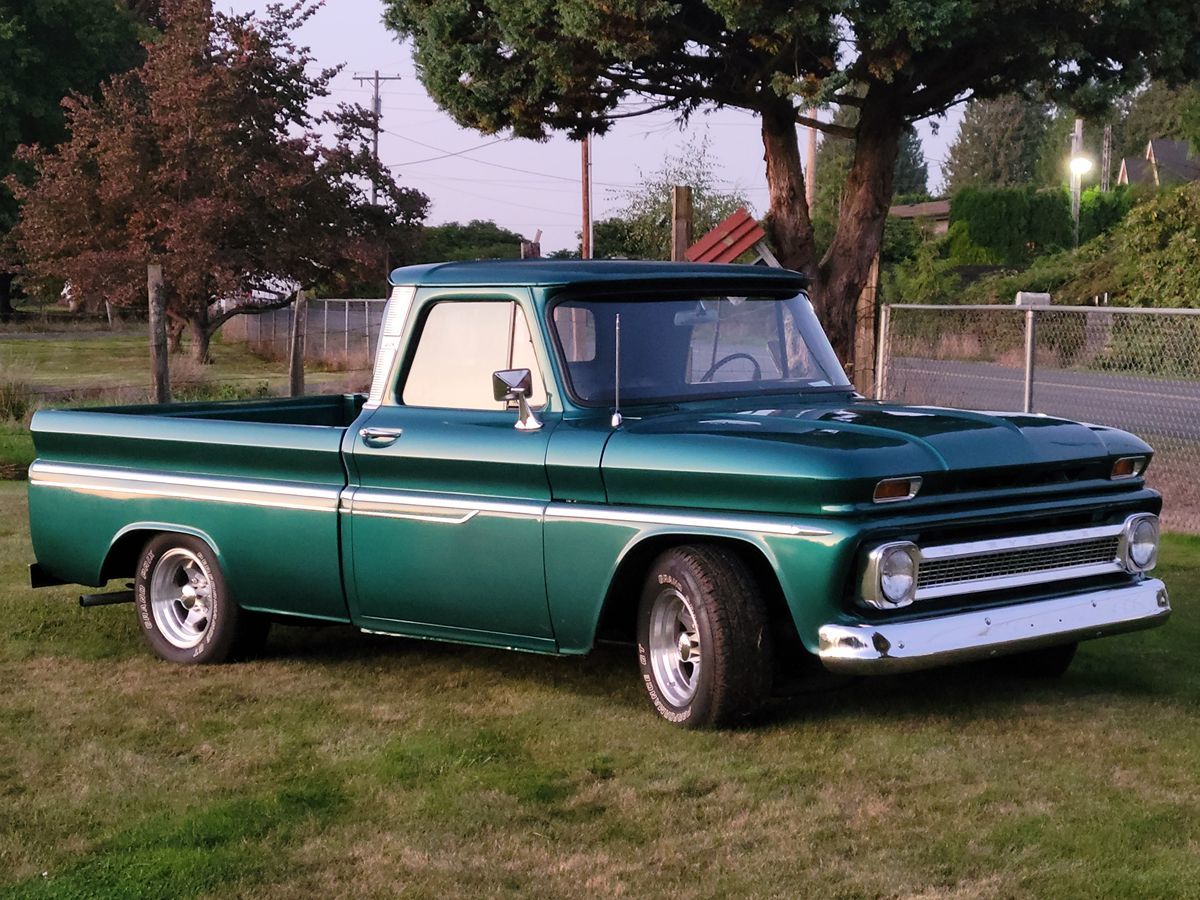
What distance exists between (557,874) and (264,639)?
3419mm

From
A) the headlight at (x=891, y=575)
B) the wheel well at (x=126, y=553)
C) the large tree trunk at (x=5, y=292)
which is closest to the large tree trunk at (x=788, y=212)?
the wheel well at (x=126, y=553)

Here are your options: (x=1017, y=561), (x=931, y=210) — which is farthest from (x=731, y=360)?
(x=931, y=210)

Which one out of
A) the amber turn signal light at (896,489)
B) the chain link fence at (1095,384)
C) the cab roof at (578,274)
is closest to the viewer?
the amber turn signal light at (896,489)

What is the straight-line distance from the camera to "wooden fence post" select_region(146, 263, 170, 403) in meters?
16.5

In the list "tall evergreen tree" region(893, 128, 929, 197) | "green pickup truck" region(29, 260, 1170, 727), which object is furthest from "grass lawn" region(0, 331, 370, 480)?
"tall evergreen tree" region(893, 128, 929, 197)

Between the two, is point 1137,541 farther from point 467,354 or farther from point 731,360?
point 467,354

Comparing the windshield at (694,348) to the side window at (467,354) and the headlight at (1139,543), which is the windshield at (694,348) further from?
the headlight at (1139,543)

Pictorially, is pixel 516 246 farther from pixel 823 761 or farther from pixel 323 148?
pixel 823 761

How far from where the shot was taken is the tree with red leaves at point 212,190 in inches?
1288

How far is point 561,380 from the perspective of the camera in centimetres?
651

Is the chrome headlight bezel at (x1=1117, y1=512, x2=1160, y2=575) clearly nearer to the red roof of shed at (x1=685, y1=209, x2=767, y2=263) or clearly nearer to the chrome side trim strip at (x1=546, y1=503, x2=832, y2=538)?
the chrome side trim strip at (x1=546, y1=503, x2=832, y2=538)

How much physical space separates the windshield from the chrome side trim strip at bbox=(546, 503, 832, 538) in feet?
1.54

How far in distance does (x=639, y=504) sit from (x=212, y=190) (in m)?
28.8

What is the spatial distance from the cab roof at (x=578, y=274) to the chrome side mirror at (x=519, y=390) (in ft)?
1.47
